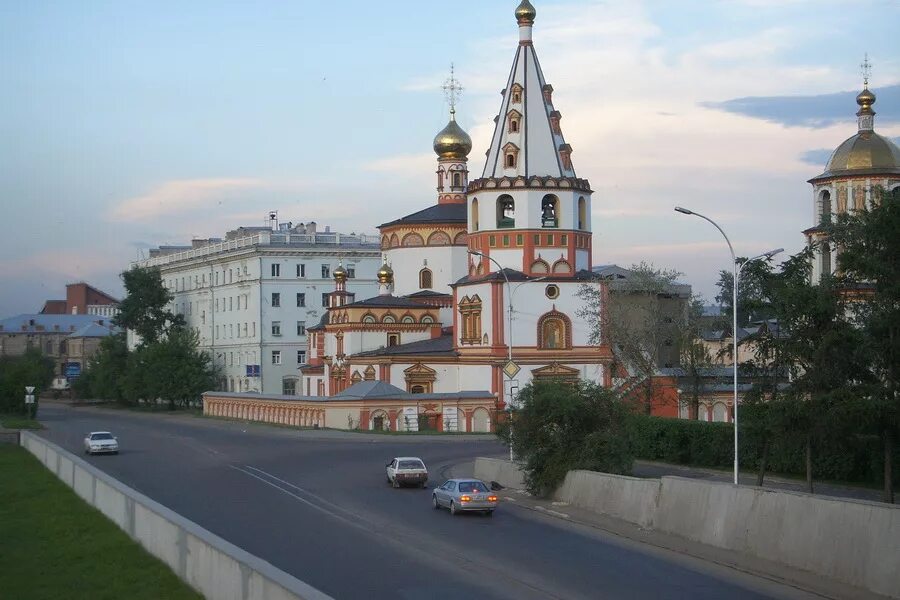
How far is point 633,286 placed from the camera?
58.1m

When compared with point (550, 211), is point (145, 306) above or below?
below

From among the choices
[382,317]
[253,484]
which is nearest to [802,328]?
[253,484]

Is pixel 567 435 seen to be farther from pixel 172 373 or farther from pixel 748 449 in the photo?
pixel 172 373

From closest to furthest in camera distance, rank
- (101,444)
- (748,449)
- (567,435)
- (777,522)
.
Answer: (777,522)
(567,435)
(748,449)
(101,444)

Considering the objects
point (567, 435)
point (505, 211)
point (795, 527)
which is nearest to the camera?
point (795, 527)

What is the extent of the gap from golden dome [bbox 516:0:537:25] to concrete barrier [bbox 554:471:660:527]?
38970 mm

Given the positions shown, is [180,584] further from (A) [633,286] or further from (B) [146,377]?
(B) [146,377]

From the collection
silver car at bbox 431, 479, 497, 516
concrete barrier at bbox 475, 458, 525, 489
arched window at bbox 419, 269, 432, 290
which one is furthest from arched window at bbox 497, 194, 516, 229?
silver car at bbox 431, 479, 497, 516

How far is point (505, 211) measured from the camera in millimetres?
65250

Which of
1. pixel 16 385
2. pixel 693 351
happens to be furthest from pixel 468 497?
pixel 16 385

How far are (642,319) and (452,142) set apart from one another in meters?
26.2

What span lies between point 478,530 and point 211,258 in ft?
279

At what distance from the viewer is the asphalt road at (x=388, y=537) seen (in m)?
18.7

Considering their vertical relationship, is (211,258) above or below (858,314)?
above
